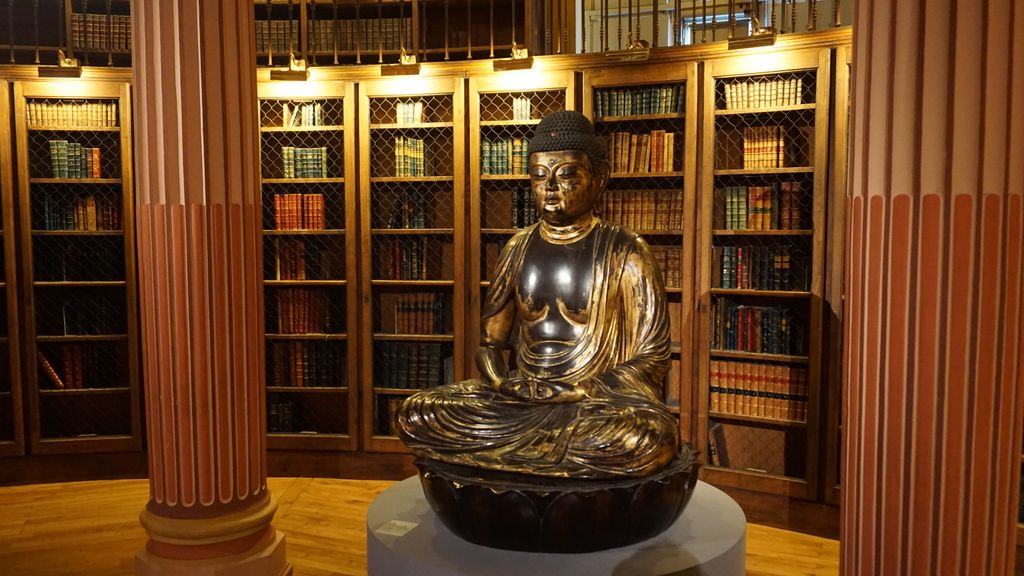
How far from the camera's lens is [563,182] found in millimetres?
2584

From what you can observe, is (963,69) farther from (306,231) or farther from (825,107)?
(306,231)

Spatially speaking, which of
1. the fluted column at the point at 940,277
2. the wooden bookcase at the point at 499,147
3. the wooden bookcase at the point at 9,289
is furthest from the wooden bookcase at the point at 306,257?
the fluted column at the point at 940,277

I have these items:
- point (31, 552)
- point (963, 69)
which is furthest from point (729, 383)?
point (31, 552)

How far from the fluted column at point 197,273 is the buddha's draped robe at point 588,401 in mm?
588

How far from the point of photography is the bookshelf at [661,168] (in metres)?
3.41

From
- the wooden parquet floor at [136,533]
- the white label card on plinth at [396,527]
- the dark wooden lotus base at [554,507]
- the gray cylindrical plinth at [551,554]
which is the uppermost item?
the dark wooden lotus base at [554,507]

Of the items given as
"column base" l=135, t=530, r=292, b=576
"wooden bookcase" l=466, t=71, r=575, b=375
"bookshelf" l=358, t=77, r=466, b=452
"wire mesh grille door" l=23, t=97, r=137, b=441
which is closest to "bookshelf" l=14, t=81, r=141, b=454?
"wire mesh grille door" l=23, t=97, r=137, b=441

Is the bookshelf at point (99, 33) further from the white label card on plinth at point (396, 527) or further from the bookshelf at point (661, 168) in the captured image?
the white label card on plinth at point (396, 527)

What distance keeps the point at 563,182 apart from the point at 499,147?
48.0 inches

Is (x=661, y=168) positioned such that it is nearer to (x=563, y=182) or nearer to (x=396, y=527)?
(x=563, y=182)

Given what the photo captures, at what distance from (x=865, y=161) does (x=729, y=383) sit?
1955 mm

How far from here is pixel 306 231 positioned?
3881mm

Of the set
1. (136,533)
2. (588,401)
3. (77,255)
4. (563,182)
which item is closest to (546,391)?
(588,401)

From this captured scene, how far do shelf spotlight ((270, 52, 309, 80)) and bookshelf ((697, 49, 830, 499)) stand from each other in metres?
1.89
